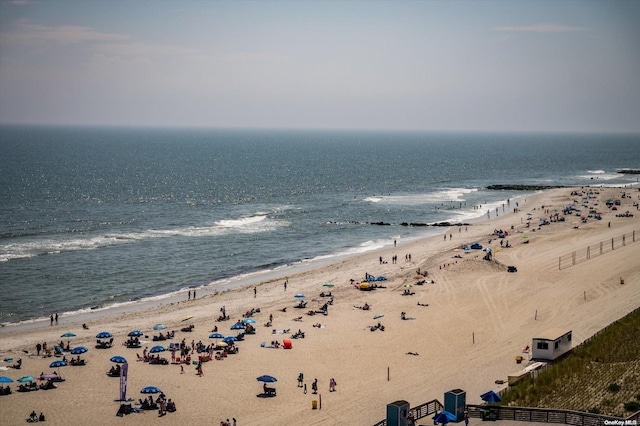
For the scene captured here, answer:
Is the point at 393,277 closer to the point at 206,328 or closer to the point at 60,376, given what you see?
the point at 206,328

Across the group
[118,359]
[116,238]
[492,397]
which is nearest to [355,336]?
[118,359]

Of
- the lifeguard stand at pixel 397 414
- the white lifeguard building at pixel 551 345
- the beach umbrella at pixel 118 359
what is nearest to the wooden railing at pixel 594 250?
the white lifeguard building at pixel 551 345

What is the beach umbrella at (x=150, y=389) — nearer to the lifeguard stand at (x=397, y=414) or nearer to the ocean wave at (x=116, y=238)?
the lifeguard stand at (x=397, y=414)

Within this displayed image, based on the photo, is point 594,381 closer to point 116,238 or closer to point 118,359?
point 118,359

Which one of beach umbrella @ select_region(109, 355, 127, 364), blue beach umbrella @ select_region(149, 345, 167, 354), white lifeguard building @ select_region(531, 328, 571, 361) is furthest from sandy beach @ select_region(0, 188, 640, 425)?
white lifeguard building @ select_region(531, 328, 571, 361)

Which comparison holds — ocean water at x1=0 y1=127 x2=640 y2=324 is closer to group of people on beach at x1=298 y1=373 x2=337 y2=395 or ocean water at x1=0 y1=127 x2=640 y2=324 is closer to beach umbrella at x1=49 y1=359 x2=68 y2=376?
beach umbrella at x1=49 y1=359 x2=68 y2=376

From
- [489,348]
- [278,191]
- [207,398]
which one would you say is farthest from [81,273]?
[278,191]

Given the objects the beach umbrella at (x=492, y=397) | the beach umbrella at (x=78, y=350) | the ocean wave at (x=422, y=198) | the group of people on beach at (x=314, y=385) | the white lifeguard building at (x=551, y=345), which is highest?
the ocean wave at (x=422, y=198)
